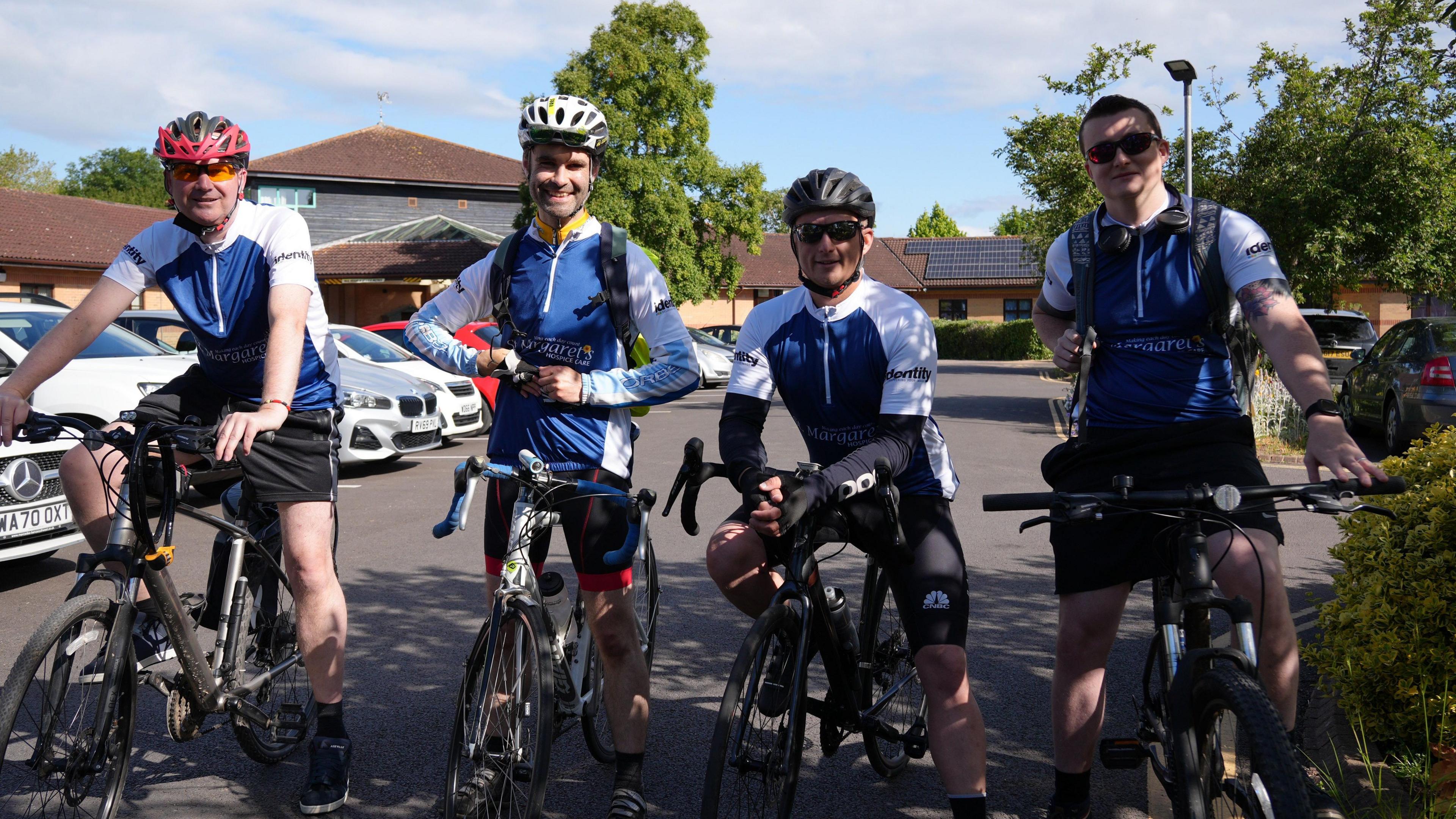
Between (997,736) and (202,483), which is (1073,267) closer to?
(997,736)

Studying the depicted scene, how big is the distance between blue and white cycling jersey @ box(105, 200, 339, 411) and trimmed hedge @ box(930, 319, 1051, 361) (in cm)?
4537

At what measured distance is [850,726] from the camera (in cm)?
352

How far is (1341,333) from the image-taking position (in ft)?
66.9

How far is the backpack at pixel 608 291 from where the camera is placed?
3.59 meters

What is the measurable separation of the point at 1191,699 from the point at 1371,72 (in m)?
20.3

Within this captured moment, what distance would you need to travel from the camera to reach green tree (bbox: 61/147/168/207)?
88938 mm

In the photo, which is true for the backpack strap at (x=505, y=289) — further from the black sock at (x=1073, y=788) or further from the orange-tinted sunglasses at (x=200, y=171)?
the black sock at (x=1073, y=788)

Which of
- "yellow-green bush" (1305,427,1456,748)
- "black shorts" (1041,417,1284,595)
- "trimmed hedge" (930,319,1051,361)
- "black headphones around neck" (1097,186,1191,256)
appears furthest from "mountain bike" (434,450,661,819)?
"trimmed hedge" (930,319,1051,361)

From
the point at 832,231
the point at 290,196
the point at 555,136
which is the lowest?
the point at 832,231

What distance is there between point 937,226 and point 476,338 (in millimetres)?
102345

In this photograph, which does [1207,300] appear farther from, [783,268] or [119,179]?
[119,179]

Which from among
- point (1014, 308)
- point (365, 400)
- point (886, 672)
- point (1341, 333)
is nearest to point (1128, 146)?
point (886, 672)

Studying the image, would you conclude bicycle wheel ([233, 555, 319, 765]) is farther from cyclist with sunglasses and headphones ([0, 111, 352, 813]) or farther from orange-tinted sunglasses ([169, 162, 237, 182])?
orange-tinted sunglasses ([169, 162, 237, 182])

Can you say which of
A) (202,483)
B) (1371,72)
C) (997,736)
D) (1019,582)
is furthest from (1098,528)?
(1371,72)
